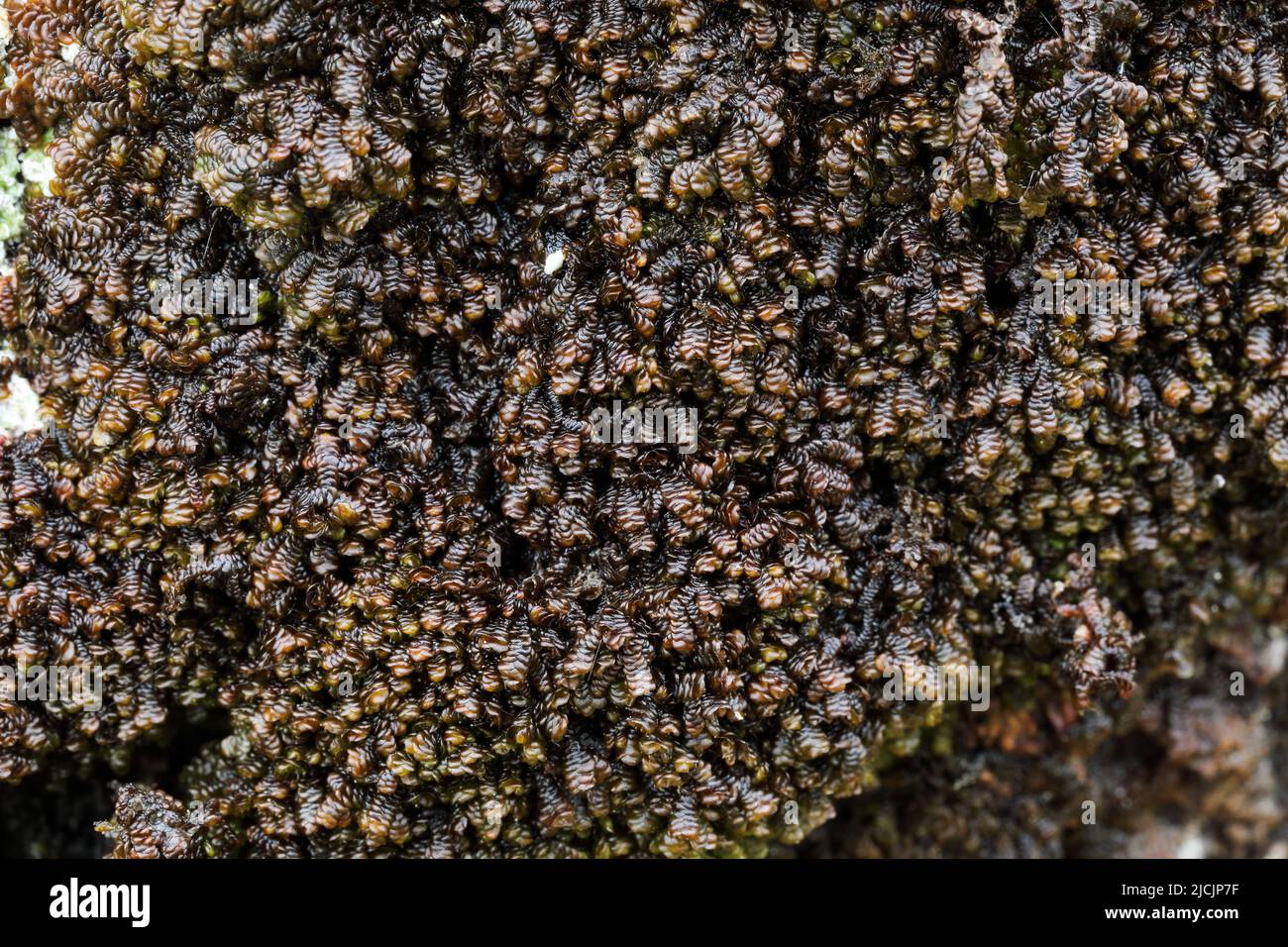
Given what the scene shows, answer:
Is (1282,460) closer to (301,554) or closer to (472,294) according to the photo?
(472,294)

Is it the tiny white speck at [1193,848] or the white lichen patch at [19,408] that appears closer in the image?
the white lichen patch at [19,408]

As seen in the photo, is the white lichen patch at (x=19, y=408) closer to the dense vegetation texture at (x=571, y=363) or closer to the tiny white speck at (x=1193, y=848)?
the dense vegetation texture at (x=571, y=363)

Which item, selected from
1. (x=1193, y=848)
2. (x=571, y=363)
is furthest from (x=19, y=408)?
(x=1193, y=848)

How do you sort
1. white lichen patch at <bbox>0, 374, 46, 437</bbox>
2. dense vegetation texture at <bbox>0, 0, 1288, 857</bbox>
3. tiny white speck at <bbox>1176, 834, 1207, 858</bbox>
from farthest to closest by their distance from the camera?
tiny white speck at <bbox>1176, 834, 1207, 858</bbox>, white lichen patch at <bbox>0, 374, 46, 437</bbox>, dense vegetation texture at <bbox>0, 0, 1288, 857</bbox>

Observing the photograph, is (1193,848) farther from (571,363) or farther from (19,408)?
(19,408)

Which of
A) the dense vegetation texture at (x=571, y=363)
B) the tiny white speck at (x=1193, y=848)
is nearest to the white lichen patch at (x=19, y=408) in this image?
the dense vegetation texture at (x=571, y=363)

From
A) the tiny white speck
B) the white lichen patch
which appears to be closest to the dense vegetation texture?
the white lichen patch

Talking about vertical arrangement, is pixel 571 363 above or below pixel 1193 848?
above

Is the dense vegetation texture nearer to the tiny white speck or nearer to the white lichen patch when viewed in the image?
the white lichen patch
